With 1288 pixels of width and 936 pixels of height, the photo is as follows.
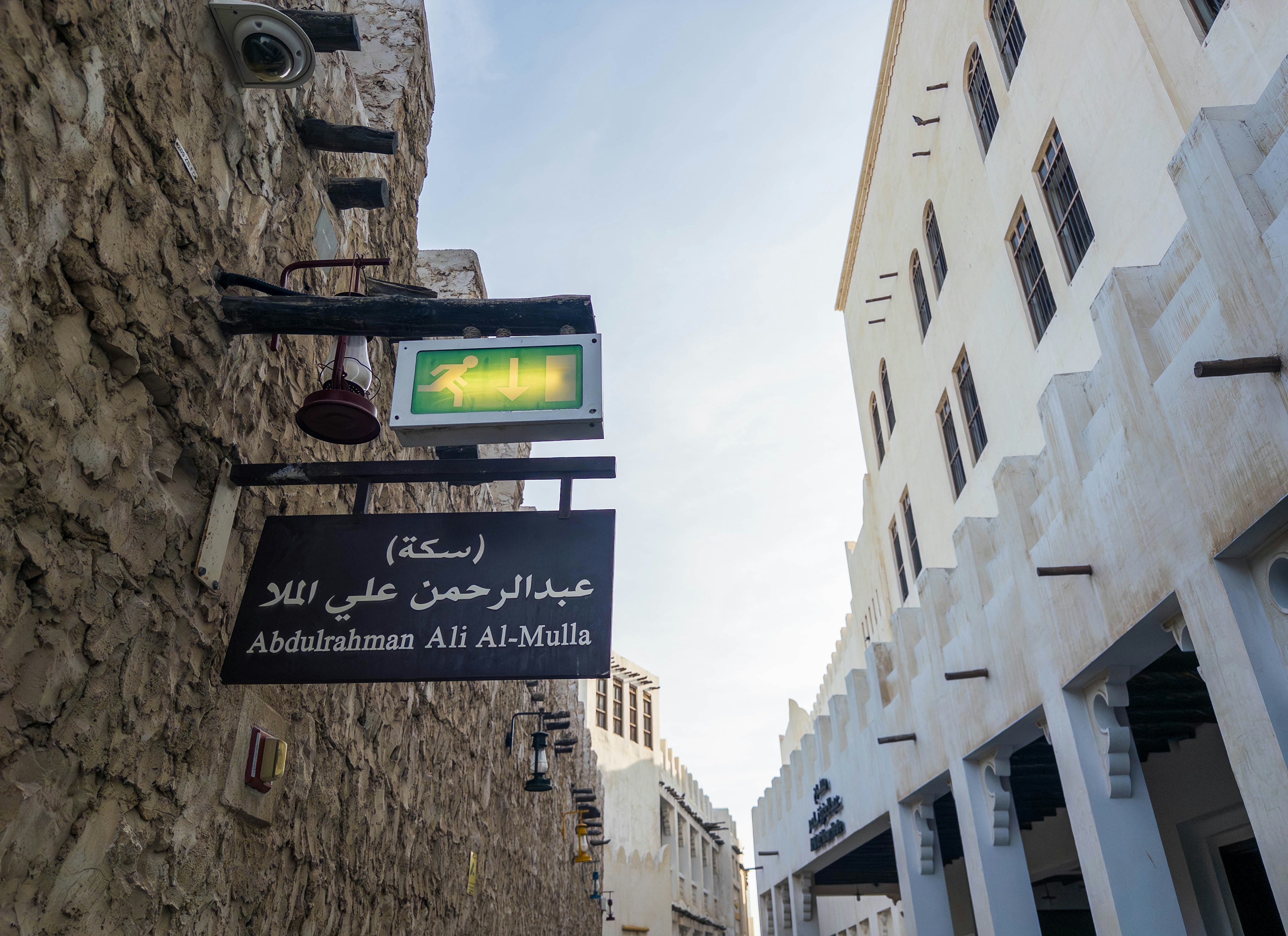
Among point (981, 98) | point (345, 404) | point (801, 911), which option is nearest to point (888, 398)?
point (981, 98)

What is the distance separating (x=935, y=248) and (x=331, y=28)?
40.7 ft

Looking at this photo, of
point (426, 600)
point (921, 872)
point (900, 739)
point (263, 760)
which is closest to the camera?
point (426, 600)

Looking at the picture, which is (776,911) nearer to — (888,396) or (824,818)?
(824,818)

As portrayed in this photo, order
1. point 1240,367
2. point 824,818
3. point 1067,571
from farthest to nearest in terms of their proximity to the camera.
→ point 824,818 < point 1067,571 < point 1240,367

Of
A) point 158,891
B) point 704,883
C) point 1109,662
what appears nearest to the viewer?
point 158,891

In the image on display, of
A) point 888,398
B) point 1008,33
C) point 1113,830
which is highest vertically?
point 1008,33

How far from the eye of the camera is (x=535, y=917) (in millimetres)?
12539

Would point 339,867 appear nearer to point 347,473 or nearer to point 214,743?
point 214,743

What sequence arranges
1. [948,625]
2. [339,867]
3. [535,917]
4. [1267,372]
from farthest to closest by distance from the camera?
1. [535,917]
2. [948,625]
3. [339,867]
4. [1267,372]

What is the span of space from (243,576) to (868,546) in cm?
2018

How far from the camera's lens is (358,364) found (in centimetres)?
398

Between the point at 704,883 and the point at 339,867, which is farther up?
the point at 704,883

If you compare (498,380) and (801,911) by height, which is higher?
(498,380)

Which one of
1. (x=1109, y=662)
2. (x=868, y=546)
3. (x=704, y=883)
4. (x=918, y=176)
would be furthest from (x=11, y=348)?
(x=704, y=883)
